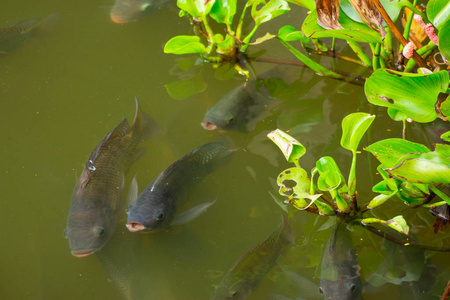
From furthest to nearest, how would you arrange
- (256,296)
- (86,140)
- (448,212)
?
(86,140) → (448,212) → (256,296)

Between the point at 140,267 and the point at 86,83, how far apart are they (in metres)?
1.55

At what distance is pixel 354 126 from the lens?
1984 millimetres

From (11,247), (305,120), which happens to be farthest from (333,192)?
(11,247)

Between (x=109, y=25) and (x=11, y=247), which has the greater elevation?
(x=109, y=25)

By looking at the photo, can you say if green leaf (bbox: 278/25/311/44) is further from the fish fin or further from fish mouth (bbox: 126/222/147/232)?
fish mouth (bbox: 126/222/147/232)

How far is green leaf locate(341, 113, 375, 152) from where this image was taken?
1926mm

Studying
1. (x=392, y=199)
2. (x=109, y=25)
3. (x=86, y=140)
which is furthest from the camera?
(x=109, y=25)

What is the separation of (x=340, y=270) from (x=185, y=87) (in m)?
1.74

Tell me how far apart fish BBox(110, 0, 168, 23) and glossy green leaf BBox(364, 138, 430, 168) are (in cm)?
253

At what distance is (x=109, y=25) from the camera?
149 inches

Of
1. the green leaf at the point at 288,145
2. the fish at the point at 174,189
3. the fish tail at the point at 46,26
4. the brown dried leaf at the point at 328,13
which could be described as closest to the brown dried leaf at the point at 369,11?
the brown dried leaf at the point at 328,13

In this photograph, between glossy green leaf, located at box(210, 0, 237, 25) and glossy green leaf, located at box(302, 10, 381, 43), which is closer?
glossy green leaf, located at box(302, 10, 381, 43)

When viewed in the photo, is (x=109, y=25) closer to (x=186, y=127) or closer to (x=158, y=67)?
(x=158, y=67)

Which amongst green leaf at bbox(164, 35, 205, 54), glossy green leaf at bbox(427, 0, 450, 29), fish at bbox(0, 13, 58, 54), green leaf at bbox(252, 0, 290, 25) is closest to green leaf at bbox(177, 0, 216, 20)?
green leaf at bbox(164, 35, 205, 54)
